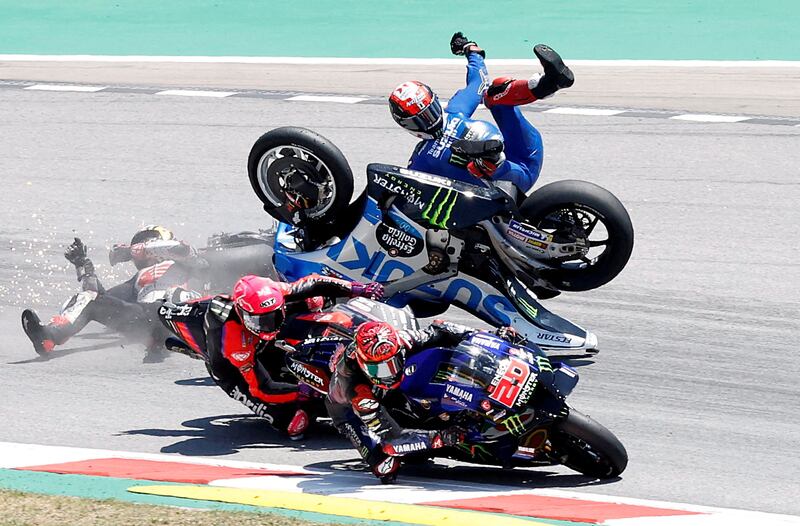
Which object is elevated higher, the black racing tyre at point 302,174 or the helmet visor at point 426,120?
the helmet visor at point 426,120

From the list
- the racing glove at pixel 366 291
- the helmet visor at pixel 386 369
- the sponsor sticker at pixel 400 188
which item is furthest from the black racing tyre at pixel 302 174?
the helmet visor at pixel 386 369

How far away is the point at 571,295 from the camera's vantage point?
11211 millimetres

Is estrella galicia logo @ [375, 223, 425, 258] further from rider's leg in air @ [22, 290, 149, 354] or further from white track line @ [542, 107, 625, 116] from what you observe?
white track line @ [542, 107, 625, 116]

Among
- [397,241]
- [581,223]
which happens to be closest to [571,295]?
[581,223]

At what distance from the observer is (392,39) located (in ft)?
73.7

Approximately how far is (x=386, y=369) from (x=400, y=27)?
655 inches

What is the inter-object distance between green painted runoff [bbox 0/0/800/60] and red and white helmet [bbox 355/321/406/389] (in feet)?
44.4

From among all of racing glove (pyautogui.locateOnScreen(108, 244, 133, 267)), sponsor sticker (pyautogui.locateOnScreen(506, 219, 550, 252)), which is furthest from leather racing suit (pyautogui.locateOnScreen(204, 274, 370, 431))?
racing glove (pyautogui.locateOnScreen(108, 244, 133, 267))

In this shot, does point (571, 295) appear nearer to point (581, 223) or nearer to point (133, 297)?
point (581, 223)

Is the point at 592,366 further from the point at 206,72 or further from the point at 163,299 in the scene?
the point at 206,72

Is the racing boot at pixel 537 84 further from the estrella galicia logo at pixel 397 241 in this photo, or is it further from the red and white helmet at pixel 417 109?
the estrella galicia logo at pixel 397 241

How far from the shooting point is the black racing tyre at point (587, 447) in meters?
7.52

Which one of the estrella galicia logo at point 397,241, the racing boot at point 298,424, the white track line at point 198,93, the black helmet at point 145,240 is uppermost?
the white track line at point 198,93

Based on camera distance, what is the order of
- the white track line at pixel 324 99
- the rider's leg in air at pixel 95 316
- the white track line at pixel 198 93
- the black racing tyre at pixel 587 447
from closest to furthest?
the black racing tyre at pixel 587 447
the rider's leg in air at pixel 95 316
the white track line at pixel 324 99
the white track line at pixel 198 93
